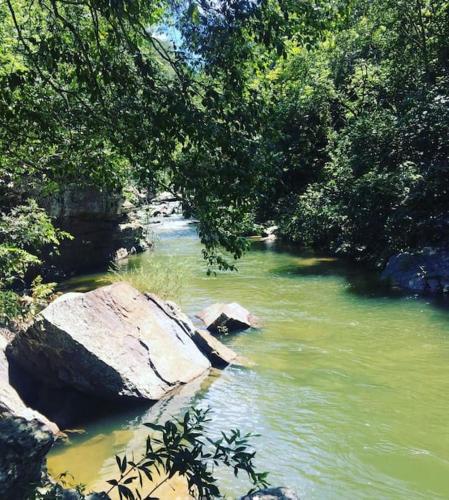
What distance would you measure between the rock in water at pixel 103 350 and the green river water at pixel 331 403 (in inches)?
14.3

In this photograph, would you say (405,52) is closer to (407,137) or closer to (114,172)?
(407,137)

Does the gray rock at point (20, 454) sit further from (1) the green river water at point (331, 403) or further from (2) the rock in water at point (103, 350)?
(2) the rock in water at point (103, 350)

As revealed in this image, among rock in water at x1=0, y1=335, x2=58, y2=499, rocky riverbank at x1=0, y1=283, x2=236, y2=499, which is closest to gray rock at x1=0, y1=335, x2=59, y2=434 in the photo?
rocky riverbank at x1=0, y1=283, x2=236, y2=499

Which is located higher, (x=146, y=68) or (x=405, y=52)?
(x=405, y=52)

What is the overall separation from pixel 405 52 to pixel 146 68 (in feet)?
64.3

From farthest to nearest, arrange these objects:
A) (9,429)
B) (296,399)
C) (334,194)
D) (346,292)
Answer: (334,194) → (346,292) → (296,399) → (9,429)

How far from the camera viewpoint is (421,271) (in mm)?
14305

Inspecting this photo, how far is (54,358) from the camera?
7.20 m

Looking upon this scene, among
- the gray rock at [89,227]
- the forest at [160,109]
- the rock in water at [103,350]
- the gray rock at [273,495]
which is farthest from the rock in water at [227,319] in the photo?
the gray rock at [273,495]

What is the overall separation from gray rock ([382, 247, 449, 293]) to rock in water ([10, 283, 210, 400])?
25.2ft

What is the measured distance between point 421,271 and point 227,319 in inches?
239

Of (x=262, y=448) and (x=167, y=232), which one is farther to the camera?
(x=167, y=232)

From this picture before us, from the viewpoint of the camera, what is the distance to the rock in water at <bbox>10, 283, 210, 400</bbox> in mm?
7070

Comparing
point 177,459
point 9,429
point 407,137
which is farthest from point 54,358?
point 407,137
